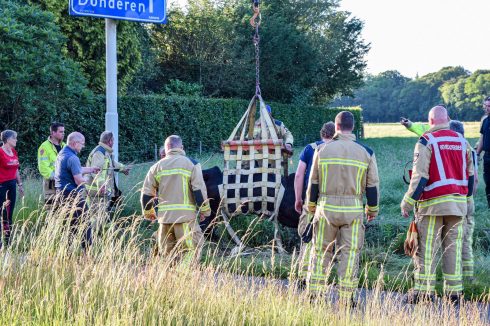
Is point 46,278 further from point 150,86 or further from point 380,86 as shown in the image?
point 380,86

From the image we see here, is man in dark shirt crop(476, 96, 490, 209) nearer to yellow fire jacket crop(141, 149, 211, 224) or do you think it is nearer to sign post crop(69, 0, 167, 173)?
sign post crop(69, 0, 167, 173)

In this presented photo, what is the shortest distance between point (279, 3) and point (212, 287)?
46330 mm

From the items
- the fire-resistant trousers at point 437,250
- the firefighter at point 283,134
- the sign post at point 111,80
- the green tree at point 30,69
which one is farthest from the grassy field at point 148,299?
the green tree at point 30,69

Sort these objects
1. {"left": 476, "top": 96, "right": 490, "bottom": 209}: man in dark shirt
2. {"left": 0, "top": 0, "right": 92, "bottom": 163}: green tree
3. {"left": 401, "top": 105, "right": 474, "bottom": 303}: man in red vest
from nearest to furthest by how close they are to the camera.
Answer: {"left": 401, "top": 105, "right": 474, "bottom": 303}: man in red vest < {"left": 476, "top": 96, "right": 490, "bottom": 209}: man in dark shirt < {"left": 0, "top": 0, "right": 92, "bottom": 163}: green tree

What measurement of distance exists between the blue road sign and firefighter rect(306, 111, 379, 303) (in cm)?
549

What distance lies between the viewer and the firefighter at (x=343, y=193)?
6.29 m

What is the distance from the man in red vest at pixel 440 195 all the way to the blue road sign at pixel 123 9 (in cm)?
580

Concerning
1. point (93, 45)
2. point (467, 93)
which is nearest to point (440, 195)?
point (93, 45)

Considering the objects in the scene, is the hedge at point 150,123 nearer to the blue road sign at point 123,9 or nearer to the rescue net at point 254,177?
the blue road sign at point 123,9

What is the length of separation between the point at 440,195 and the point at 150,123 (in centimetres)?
1931

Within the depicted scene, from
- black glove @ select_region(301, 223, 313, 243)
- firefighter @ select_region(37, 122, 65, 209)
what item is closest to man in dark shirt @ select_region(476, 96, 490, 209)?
black glove @ select_region(301, 223, 313, 243)

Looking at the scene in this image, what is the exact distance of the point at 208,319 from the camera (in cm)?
473

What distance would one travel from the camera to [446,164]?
658 cm

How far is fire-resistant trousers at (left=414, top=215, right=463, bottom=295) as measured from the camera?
6.57 metres
